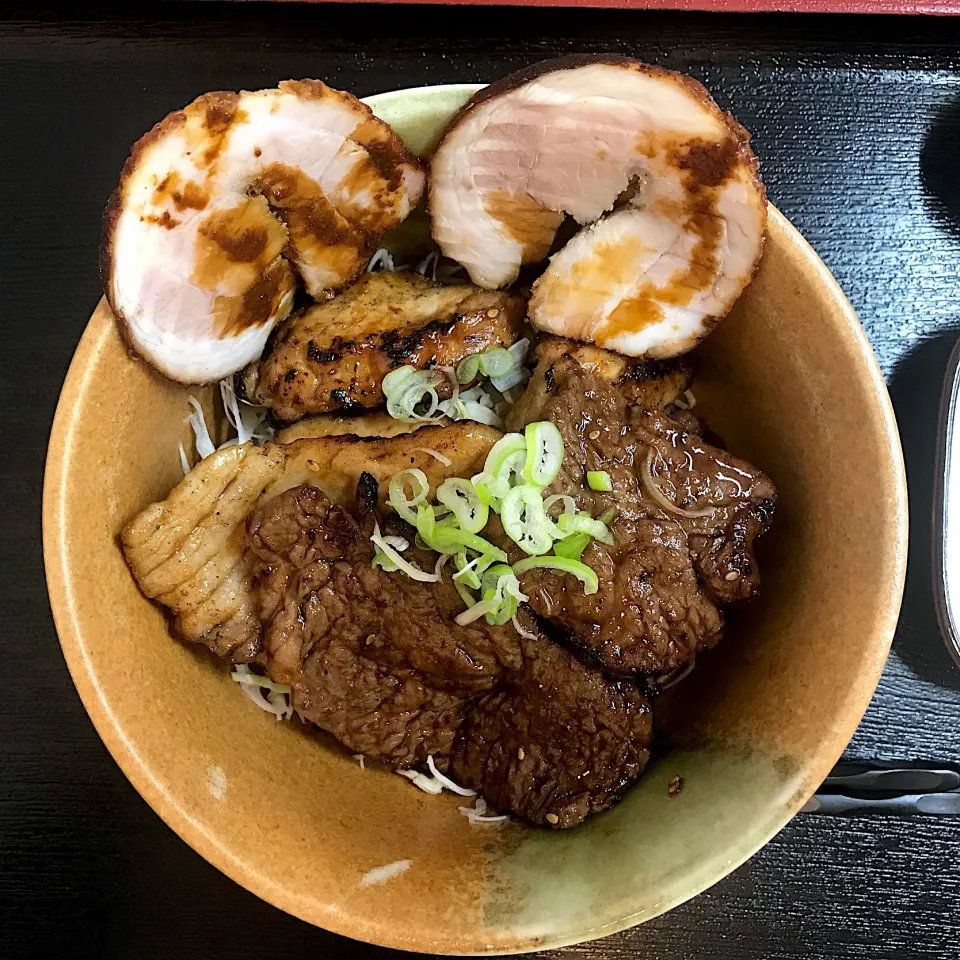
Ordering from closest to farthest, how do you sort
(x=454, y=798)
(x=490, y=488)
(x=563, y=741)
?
(x=490, y=488) → (x=563, y=741) → (x=454, y=798)

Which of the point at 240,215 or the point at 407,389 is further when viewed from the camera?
the point at 407,389

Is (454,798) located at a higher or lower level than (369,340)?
lower

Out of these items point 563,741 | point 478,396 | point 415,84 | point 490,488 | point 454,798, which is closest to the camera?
point 490,488

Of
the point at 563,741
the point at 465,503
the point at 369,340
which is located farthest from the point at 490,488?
the point at 563,741

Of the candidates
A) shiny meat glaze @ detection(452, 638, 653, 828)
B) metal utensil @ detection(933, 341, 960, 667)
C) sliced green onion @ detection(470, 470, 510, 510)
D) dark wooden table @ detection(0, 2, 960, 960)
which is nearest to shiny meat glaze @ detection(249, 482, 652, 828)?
shiny meat glaze @ detection(452, 638, 653, 828)

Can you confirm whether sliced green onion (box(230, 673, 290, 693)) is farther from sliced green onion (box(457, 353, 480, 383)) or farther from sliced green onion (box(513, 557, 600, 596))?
sliced green onion (box(457, 353, 480, 383))

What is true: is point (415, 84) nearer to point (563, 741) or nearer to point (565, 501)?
point (565, 501)

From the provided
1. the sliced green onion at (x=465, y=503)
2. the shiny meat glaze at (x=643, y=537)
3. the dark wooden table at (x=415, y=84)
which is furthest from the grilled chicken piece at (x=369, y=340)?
the dark wooden table at (x=415, y=84)

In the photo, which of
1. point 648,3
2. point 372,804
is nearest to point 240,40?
point 648,3

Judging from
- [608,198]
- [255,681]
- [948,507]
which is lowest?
[948,507]
